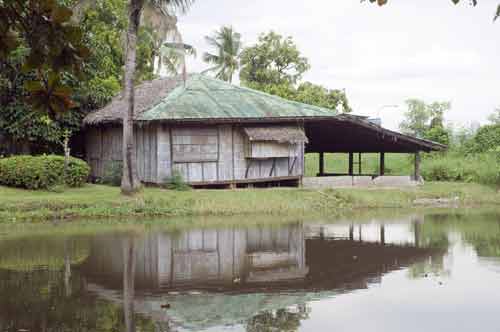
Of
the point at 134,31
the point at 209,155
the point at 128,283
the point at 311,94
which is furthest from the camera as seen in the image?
the point at 311,94

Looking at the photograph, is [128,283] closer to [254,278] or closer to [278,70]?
[254,278]

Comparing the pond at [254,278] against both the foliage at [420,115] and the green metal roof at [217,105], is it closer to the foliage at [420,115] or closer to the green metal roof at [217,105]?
the green metal roof at [217,105]

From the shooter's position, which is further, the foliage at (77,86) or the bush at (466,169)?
the bush at (466,169)

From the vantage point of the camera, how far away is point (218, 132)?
23984 millimetres

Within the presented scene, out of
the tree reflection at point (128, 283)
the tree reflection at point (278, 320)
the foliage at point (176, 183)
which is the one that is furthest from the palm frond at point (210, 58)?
the tree reflection at point (278, 320)

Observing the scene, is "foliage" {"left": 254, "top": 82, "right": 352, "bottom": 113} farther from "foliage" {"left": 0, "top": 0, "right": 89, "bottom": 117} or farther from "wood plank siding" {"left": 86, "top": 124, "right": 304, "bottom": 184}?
"foliage" {"left": 0, "top": 0, "right": 89, "bottom": 117}

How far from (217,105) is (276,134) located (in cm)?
229

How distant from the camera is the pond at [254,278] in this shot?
29.6ft

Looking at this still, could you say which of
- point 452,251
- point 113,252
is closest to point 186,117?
point 113,252

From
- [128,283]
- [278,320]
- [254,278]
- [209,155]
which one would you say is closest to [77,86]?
[209,155]

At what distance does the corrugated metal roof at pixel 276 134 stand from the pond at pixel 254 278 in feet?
18.4

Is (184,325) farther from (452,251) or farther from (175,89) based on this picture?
(175,89)

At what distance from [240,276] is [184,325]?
3553mm

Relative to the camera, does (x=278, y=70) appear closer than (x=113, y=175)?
No
